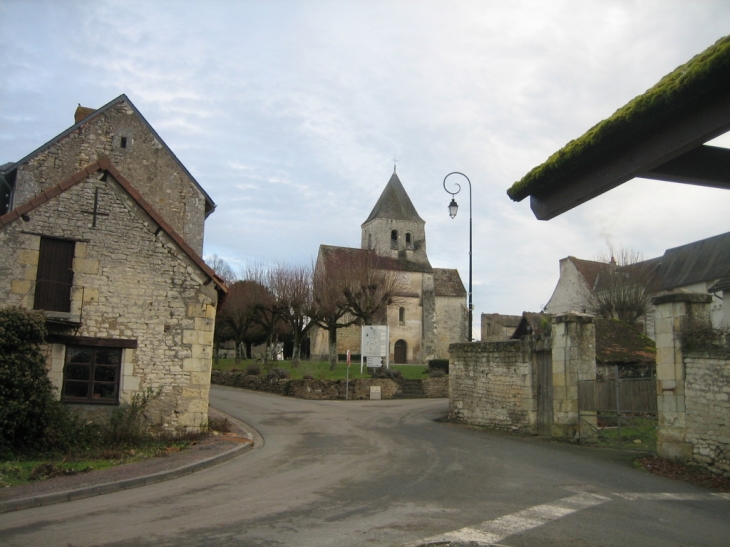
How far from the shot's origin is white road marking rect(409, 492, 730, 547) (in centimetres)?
639

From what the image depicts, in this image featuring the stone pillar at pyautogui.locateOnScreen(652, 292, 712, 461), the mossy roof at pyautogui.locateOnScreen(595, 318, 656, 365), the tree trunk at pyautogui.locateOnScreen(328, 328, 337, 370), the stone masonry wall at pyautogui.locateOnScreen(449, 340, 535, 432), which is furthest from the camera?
the tree trunk at pyautogui.locateOnScreen(328, 328, 337, 370)

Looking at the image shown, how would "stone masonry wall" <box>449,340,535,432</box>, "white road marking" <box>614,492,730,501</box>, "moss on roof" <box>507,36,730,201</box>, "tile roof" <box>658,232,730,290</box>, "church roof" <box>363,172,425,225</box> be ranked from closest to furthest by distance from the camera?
"moss on roof" <box>507,36,730,201</box> < "white road marking" <box>614,492,730,501</box> < "stone masonry wall" <box>449,340,535,432</box> < "tile roof" <box>658,232,730,290</box> < "church roof" <box>363,172,425,225</box>

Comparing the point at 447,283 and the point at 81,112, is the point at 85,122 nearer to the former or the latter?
the point at 81,112

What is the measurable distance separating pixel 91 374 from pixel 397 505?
28.5 feet

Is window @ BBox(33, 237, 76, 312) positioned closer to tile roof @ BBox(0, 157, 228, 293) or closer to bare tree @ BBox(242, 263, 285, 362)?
tile roof @ BBox(0, 157, 228, 293)

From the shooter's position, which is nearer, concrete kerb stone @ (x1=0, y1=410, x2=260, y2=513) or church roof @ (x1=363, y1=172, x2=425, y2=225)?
concrete kerb stone @ (x1=0, y1=410, x2=260, y2=513)

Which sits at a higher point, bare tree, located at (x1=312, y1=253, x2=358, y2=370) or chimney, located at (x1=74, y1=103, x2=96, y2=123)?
chimney, located at (x1=74, y1=103, x2=96, y2=123)

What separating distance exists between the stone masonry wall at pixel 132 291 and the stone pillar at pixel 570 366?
8.77m

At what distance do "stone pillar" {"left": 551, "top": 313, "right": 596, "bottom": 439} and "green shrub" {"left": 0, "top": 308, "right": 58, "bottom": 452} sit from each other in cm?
1176

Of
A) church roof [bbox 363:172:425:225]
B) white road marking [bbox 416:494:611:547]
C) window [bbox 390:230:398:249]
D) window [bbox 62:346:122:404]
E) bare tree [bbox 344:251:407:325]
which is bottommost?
white road marking [bbox 416:494:611:547]

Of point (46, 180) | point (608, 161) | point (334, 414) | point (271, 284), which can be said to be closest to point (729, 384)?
point (608, 161)

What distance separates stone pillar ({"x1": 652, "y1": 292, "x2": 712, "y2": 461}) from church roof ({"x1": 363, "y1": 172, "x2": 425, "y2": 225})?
54.6m

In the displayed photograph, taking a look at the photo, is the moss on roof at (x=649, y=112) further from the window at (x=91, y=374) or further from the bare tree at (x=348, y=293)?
the bare tree at (x=348, y=293)

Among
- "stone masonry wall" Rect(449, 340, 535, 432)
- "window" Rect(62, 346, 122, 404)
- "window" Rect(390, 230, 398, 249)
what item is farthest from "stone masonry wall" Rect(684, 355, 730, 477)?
"window" Rect(390, 230, 398, 249)
